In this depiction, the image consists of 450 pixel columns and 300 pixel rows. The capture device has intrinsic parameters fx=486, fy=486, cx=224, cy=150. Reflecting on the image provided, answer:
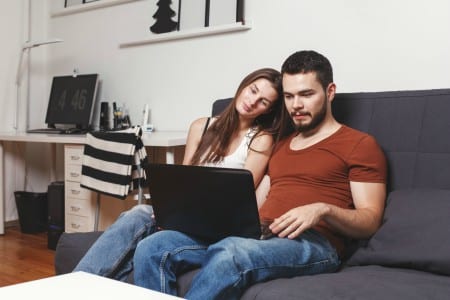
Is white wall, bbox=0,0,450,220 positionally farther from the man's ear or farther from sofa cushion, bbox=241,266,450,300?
sofa cushion, bbox=241,266,450,300

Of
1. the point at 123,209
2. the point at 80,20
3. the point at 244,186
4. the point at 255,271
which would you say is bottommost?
the point at 123,209

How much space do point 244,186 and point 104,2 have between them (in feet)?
8.10

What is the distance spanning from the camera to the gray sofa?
1165 mm

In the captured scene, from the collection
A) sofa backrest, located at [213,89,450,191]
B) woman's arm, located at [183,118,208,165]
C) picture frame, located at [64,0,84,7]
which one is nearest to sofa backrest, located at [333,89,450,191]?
sofa backrest, located at [213,89,450,191]

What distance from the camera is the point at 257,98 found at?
5.83 feet

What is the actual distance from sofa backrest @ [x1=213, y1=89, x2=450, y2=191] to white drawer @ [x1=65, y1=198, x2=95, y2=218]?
154 cm

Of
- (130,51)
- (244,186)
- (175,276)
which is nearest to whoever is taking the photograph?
(244,186)

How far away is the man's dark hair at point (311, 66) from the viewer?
159 cm

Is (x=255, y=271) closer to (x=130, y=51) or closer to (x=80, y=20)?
(x=130, y=51)

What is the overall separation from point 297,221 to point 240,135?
67cm

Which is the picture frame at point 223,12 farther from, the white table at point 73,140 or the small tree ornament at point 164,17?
the white table at point 73,140

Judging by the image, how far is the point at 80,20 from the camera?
137 inches

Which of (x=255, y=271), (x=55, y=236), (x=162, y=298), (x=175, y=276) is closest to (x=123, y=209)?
(x=55, y=236)

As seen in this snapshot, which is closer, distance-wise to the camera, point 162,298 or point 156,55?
point 162,298
